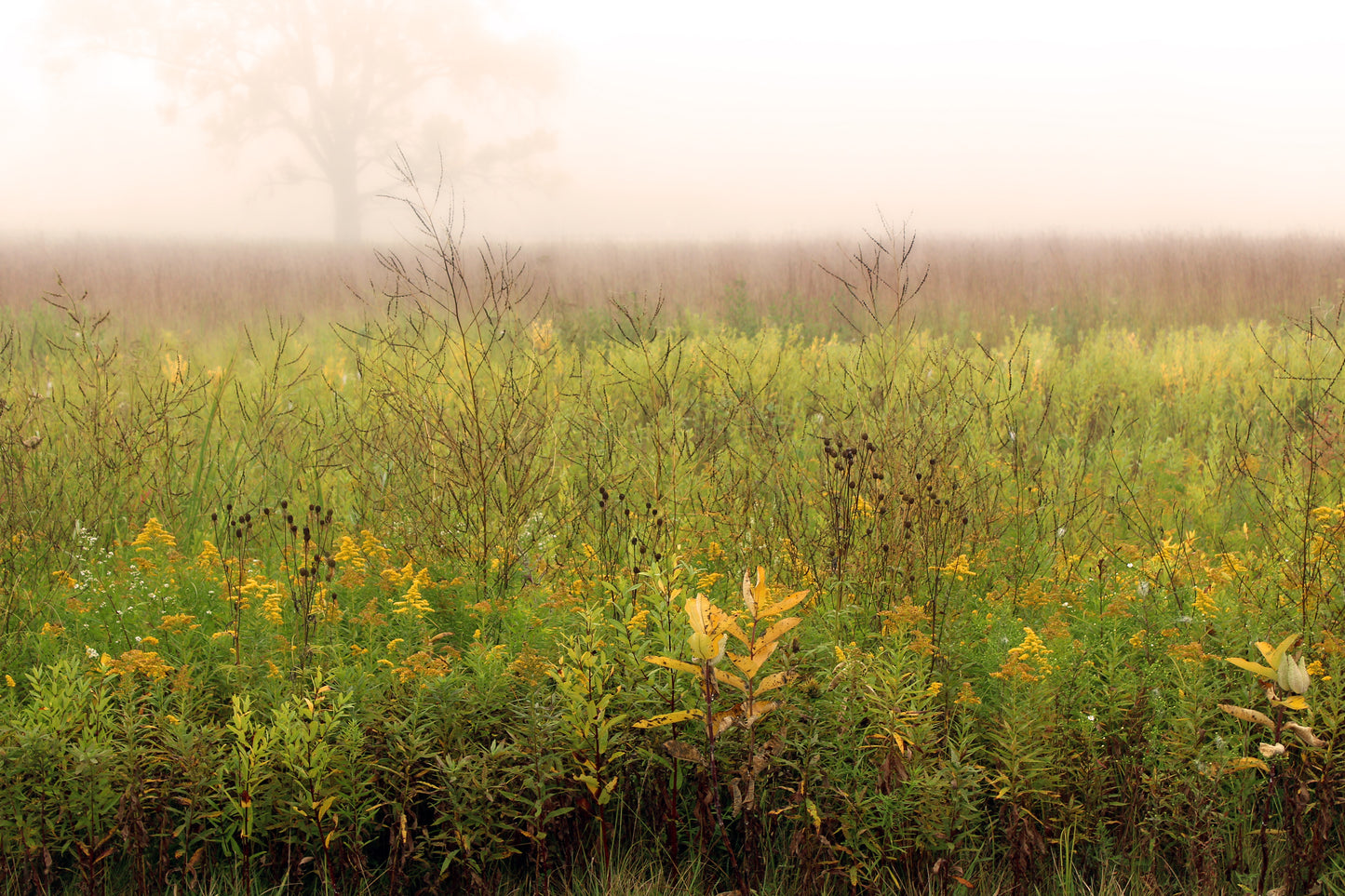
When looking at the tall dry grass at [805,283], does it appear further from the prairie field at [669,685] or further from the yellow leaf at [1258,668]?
the yellow leaf at [1258,668]

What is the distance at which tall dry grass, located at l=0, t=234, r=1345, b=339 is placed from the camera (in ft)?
37.3

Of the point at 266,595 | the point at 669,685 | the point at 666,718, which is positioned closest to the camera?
the point at 666,718

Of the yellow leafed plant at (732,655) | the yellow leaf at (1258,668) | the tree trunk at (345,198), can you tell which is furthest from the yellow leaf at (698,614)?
the tree trunk at (345,198)

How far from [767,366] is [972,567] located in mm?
3834

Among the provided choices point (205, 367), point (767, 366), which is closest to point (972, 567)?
point (767, 366)

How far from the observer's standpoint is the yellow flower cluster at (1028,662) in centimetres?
248

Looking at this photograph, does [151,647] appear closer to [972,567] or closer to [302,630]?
[302,630]

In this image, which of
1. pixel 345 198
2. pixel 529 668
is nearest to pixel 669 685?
pixel 529 668

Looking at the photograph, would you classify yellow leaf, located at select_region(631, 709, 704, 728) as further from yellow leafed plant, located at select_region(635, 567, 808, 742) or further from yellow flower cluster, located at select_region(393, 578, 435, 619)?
yellow flower cluster, located at select_region(393, 578, 435, 619)

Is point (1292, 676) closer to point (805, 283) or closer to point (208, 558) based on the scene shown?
point (208, 558)

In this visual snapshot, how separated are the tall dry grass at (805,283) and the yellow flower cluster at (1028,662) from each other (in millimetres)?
6944

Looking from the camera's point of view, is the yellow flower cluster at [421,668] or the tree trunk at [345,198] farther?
the tree trunk at [345,198]

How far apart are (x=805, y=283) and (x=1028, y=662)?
11.0 m

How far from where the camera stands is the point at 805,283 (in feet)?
43.6
